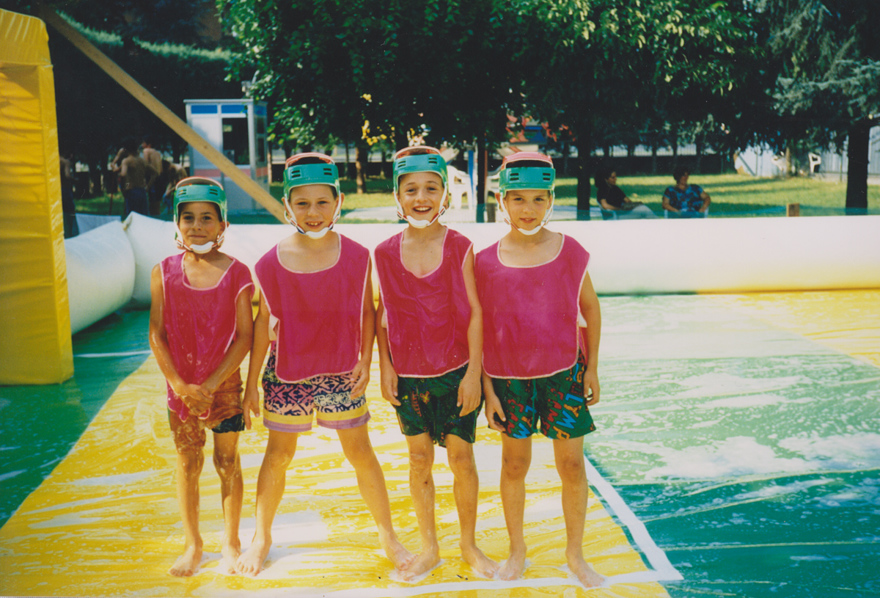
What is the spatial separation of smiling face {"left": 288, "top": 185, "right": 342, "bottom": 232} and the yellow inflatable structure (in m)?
2.97

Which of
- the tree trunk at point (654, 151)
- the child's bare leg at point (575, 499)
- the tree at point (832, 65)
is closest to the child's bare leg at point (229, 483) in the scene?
the child's bare leg at point (575, 499)

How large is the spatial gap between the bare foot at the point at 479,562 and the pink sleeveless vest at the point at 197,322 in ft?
3.68

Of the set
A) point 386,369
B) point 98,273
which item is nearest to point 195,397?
point 386,369

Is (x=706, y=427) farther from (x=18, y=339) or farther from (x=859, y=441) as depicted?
(x=18, y=339)

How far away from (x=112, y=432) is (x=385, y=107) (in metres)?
7.00

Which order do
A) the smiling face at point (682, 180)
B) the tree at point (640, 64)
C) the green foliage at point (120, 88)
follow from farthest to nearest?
the green foliage at point (120, 88), the smiling face at point (682, 180), the tree at point (640, 64)

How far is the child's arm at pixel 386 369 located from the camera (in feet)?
9.33

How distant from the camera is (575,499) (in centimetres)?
280

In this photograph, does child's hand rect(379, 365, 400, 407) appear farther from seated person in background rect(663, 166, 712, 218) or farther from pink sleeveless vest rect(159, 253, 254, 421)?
seated person in background rect(663, 166, 712, 218)

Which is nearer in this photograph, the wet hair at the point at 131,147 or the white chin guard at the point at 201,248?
the white chin guard at the point at 201,248

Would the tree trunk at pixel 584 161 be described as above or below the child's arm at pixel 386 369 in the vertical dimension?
above


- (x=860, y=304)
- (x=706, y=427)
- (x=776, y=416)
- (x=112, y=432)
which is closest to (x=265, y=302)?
(x=112, y=432)

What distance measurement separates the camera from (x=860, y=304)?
301 inches

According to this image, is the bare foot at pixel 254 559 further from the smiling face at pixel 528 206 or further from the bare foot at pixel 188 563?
the smiling face at pixel 528 206
